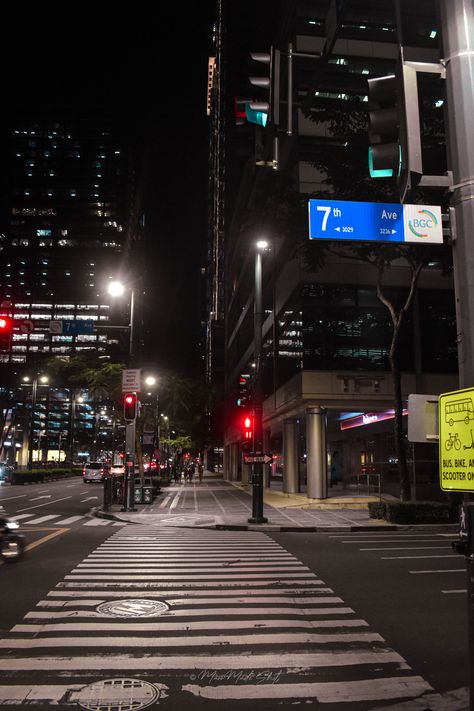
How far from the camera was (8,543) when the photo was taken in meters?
11.2

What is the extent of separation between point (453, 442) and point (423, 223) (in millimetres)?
2399

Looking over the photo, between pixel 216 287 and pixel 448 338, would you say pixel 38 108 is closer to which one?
pixel 216 287

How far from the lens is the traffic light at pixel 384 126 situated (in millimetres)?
5148

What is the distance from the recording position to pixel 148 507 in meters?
25.3

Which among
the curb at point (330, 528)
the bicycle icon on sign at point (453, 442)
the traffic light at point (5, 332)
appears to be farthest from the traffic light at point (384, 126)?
the curb at point (330, 528)

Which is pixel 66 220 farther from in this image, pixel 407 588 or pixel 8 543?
pixel 407 588

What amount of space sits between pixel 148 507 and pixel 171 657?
778 inches

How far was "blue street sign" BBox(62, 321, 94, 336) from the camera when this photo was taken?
2115cm

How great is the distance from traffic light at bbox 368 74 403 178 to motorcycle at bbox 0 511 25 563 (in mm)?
9636

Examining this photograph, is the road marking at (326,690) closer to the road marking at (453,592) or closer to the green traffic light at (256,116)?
the road marking at (453,592)

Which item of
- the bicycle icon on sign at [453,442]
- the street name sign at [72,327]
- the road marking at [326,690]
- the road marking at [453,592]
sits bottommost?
the road marking at [453,592]

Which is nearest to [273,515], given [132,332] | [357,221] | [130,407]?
[130,407]

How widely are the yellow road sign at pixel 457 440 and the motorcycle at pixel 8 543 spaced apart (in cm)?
946

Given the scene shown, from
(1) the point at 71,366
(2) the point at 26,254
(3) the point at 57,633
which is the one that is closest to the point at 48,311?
(2) the point at 26,254
